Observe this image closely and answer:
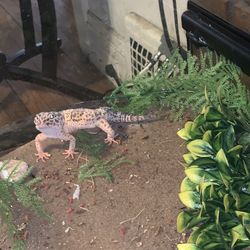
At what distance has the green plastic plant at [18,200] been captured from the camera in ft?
2.76

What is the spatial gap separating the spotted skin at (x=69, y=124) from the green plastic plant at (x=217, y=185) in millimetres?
297

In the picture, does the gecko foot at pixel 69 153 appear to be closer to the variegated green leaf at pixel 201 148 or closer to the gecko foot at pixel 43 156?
the gecko foot at pixel 43 156

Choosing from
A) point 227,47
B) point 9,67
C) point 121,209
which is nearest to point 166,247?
point 121,209

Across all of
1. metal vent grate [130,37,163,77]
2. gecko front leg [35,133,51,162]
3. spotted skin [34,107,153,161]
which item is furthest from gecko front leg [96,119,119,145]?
metal vent grate [130,37,163,77]

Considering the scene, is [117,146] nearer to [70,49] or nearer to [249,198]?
[249,198]

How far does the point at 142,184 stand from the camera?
2.96 ft

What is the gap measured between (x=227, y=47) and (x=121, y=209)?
34 cm

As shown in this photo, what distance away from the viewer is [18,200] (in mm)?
887

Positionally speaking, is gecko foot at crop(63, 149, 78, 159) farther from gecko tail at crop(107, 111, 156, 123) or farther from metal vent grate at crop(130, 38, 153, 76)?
metal vent grate at crop(130, 38, 153, 76)

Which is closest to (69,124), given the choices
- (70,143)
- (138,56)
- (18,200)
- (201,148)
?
(70,143)

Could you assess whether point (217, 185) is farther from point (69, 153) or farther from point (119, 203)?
point (69, 153)

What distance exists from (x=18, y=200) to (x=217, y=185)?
0.39m

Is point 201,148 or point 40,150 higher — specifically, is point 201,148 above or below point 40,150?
above

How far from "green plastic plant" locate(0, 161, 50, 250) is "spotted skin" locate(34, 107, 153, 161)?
0.35ft
